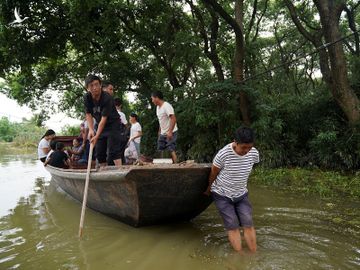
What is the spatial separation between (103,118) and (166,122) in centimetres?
139

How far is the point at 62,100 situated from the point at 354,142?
12716 millimetres

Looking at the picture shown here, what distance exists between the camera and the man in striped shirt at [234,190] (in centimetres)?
383

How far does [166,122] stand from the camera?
245 inches

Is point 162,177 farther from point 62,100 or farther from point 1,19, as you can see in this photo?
point 62,100

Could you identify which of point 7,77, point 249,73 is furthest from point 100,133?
point 7,77

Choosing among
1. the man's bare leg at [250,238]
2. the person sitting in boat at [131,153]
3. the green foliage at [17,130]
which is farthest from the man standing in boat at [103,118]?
the green foliage at [17,130]

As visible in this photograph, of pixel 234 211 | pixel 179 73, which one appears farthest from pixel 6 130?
pixel 234 211

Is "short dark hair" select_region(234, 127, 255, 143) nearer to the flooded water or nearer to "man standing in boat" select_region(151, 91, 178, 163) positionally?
the flooded water

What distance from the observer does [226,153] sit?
12.5ft

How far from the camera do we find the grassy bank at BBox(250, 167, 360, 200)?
6870mm

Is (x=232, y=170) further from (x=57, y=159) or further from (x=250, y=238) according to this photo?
(x=57, y=159)

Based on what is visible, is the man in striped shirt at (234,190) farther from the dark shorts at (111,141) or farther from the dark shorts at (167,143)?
the dark shorts at (167,143)

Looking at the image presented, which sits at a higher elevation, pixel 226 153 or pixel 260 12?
pixel 260 12

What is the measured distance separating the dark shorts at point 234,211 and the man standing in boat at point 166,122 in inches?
79.5
